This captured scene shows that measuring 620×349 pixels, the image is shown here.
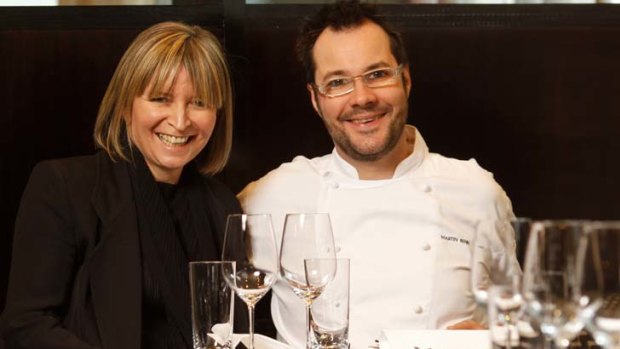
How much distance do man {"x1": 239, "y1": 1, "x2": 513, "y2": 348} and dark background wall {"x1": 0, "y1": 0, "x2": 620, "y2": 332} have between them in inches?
5.6

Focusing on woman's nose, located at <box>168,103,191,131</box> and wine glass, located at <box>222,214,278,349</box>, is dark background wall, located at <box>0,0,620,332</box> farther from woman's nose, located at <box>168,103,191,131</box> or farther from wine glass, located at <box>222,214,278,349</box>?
wine glass, located at <box>222,214,278,349</box>

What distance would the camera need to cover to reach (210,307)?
5.32 ft

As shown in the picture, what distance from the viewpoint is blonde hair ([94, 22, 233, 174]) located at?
255 centimetres

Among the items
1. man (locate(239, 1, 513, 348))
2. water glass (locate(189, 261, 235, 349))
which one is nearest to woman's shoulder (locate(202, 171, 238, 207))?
man (locate(239, 1, 513, 348))

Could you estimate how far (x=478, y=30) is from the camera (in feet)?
9.94

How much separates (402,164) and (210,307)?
1.29 metres

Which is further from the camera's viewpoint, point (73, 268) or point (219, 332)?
point (73, 268)


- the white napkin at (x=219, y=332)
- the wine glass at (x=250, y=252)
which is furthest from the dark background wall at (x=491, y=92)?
the white napkin at (x=219, y=332)

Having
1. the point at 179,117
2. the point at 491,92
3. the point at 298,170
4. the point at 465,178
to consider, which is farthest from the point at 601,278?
the point at 491,92

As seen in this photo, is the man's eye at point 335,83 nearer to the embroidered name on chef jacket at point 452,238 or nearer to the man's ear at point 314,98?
the man's ear at point 314,98

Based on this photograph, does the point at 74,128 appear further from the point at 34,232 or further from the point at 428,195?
the point at 428,195

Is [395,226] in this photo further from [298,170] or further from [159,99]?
[159,99]

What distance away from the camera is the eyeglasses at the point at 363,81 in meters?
2.79

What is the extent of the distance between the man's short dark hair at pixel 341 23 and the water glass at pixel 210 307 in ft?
4.37
